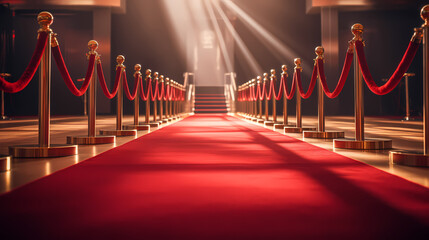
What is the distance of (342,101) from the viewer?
16.1 meters

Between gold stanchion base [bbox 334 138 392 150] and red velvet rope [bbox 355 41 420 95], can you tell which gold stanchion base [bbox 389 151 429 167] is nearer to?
red velvet rope [bbox 355 41 420 95]

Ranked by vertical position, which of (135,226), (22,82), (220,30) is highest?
(220,30)

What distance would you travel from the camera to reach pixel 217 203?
65.7 inches

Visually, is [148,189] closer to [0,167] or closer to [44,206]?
[44,206]

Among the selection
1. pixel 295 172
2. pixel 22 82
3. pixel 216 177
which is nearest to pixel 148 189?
pixel 216 177

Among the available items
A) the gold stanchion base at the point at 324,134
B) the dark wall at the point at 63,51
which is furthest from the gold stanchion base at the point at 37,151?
the dark wall at the point at 63,51

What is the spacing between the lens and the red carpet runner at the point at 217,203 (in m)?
1.30

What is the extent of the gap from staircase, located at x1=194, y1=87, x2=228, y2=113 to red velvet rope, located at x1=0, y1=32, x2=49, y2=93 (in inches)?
584

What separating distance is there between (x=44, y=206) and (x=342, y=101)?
1565 centimetres

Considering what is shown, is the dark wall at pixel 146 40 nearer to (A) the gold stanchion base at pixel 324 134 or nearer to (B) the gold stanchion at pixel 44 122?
(A) the gold stanchion base at pixel 324 134

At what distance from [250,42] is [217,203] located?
1678 cm

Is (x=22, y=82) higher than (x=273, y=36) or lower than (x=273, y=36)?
lower

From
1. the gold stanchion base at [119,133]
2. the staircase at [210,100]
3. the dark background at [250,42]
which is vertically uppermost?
the dark background at [250,42]

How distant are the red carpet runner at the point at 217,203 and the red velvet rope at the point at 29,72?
0.72 metres
